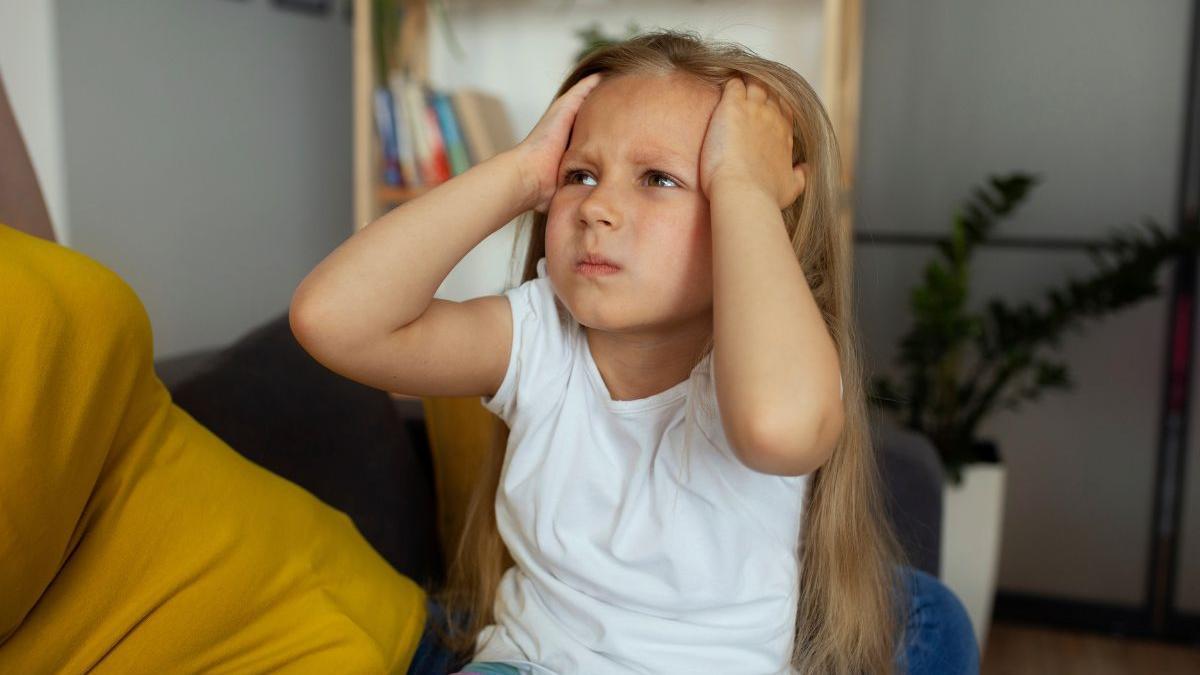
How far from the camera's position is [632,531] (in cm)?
107

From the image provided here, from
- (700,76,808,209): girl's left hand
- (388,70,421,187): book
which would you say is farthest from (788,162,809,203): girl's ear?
(388,70,421,187): book

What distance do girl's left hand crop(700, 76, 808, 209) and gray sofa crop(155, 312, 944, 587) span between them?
0.67 meters

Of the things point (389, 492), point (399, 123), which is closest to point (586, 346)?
point (389, 492)

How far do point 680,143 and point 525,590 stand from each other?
1.64ft

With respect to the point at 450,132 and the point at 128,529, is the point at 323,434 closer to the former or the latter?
the point at 128,529

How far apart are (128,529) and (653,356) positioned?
0.54 meters

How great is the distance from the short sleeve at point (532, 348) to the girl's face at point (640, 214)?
8 cm

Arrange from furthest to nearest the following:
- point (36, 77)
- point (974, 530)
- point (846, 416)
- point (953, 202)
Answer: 1. point (953, 202)
2. point (974, 530)
3. point (36, 77)
4. point (846, 416)

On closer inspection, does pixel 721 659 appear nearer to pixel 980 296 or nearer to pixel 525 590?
pixel 525 590

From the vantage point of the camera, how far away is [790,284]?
0.94 metres

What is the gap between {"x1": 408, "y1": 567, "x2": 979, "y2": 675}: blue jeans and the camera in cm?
121

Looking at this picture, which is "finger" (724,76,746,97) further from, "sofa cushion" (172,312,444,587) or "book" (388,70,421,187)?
"book" (388,70,421,187)

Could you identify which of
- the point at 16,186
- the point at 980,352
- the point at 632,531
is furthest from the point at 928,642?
the point at 980,352

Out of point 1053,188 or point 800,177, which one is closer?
point 800,177
